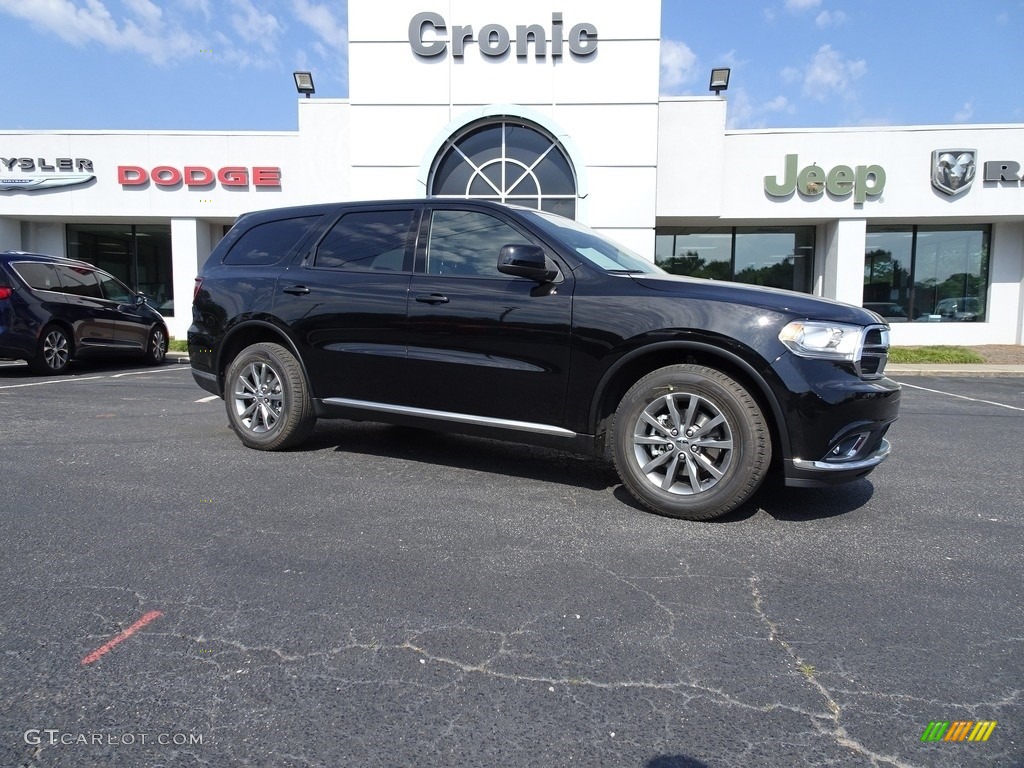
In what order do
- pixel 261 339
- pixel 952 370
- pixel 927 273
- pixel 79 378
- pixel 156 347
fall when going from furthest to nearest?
pixel 927 273 < pixel 952 370 < pixel 156 347 < pixel 79 378 < pixel 261 339

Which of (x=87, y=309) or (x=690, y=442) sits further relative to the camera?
(x=87, y=309)

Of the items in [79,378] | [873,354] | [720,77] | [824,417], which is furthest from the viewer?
[720,77]

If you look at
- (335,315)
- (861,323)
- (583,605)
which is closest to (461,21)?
(335,315)

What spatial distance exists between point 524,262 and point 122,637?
2670 mm

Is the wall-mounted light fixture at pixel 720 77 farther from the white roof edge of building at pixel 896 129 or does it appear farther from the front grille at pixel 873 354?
the front grille at pixel 873 354

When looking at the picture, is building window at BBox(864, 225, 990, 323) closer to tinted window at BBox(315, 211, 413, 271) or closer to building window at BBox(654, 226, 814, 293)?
building window at BBox(654, 226, 814, 293)

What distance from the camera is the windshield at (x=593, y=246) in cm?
430

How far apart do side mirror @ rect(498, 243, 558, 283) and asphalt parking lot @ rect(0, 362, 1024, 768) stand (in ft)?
4.51

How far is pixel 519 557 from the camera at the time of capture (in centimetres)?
323

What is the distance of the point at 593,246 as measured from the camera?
4559mm

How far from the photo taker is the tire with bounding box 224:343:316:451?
511 centimetres

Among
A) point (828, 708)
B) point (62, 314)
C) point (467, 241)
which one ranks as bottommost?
point (828, 708)

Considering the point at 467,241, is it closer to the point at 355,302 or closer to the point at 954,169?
the point at 355,302

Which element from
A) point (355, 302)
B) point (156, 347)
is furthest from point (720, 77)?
point (355, 302)
